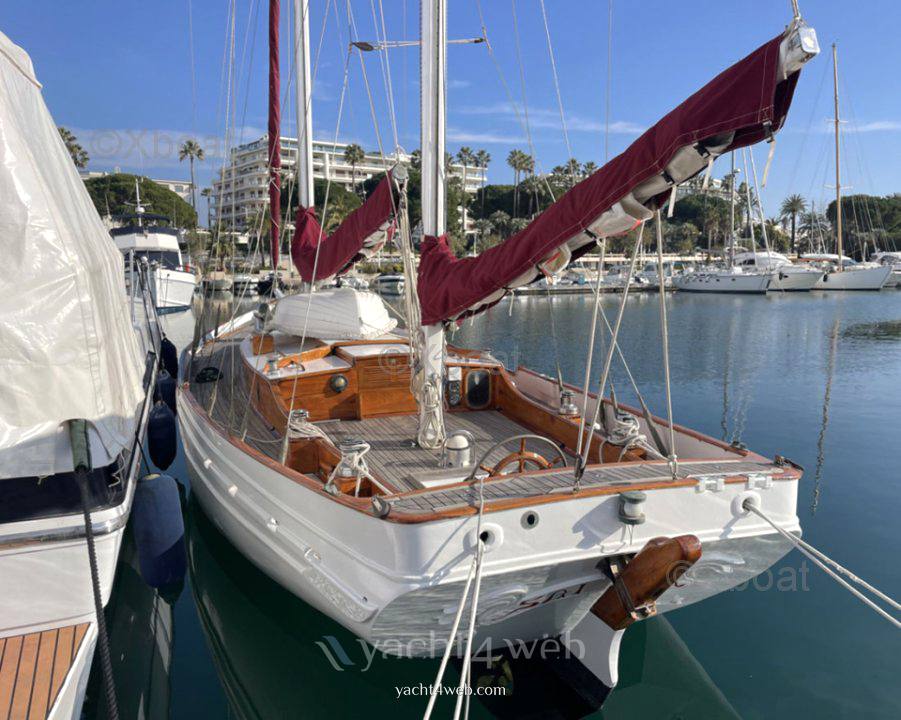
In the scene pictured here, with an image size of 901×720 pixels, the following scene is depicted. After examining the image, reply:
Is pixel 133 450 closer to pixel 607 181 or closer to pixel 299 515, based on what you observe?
pixel 299 515

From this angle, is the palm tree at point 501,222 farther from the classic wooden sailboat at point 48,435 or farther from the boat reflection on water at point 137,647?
the classic wooden sailboat at point 48,435

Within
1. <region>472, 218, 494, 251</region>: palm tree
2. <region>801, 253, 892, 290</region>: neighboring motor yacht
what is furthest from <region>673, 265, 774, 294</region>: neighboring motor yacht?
<region>472, 218, 494, 251</region>: palm tree

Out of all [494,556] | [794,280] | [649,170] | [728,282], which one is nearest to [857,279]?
[794,280]

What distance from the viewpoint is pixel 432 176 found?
577 centimetres

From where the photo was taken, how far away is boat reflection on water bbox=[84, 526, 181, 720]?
484 cm

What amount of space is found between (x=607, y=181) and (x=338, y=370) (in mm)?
4404

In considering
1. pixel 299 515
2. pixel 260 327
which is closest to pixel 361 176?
pixel 260 327

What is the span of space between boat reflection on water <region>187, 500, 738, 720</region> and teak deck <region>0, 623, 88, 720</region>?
1537mm

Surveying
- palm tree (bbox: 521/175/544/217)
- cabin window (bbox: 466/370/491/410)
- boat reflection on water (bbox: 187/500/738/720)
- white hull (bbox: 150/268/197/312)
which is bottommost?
boat reflection on water (bbox: 187/500/738/720)

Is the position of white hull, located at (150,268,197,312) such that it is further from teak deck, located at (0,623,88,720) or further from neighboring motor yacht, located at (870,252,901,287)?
neighboring motor yacht, located at (870,252,901,287)

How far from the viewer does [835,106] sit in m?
44.7

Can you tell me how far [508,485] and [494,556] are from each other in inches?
21.5

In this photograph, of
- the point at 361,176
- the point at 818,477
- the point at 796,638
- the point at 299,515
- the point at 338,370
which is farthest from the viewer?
the point at 361,176

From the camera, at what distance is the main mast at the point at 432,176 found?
5527mm
